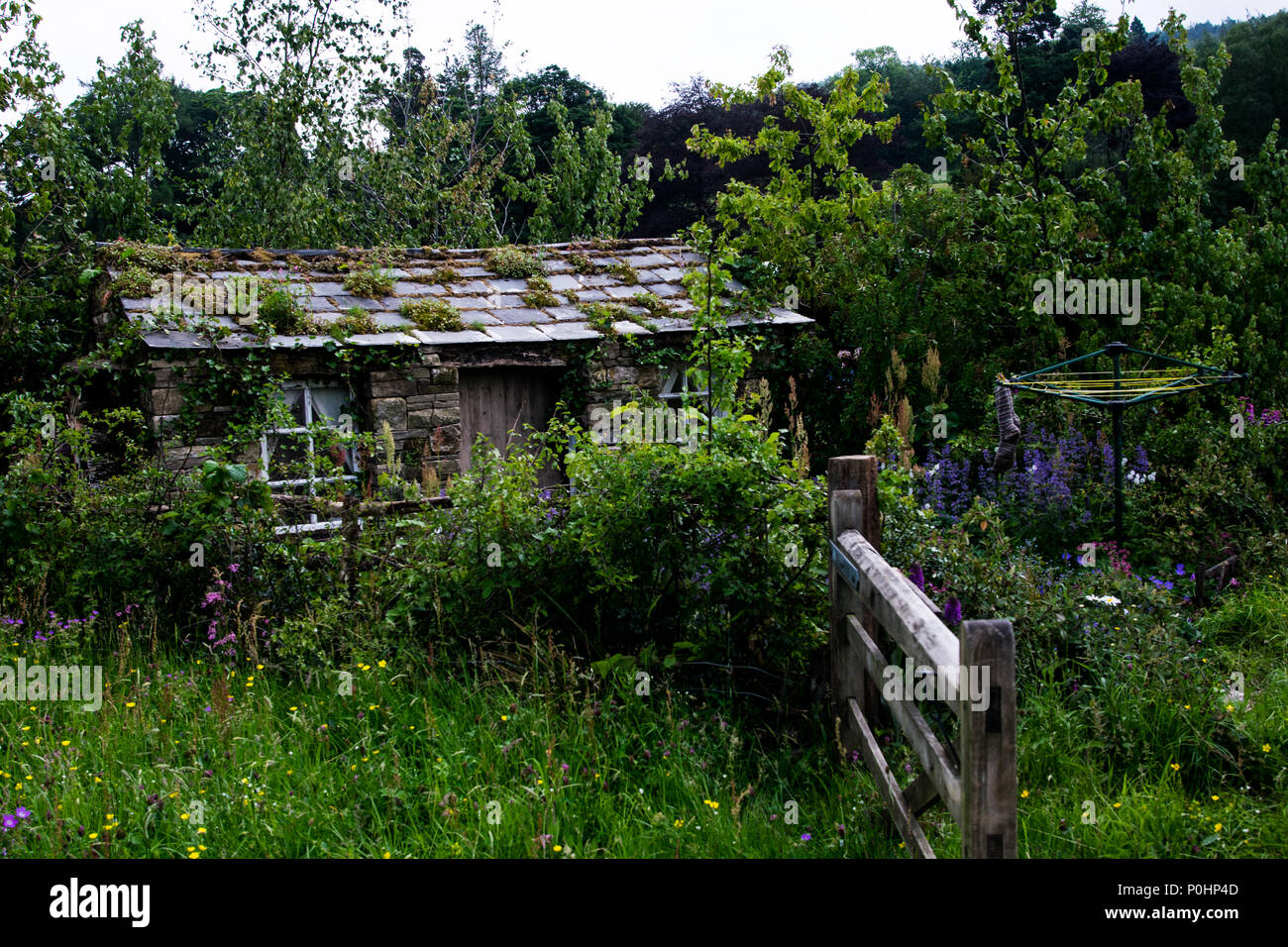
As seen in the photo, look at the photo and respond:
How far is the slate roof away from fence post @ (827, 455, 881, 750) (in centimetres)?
589

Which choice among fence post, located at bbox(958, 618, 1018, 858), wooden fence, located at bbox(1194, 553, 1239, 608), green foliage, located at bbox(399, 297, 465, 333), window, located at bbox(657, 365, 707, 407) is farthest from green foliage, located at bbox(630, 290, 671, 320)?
fence post, located at bbox(958, 618, 1018, 858)

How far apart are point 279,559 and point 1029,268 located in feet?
24.9

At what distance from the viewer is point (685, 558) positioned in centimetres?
464

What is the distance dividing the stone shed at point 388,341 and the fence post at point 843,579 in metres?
4.69

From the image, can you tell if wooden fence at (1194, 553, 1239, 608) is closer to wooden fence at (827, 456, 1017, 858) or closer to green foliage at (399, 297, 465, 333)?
wooden fence at (827, 456, 1017, 858)

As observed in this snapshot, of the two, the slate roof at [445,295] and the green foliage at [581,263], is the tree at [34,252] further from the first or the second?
the green foliage at [581,263]

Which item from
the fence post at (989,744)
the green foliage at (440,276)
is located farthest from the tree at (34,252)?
the fence post at (989,744)

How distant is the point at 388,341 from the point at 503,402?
1540 millimetres

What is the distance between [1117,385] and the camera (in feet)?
21.7

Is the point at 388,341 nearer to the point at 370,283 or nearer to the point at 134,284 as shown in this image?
the point at 370,283

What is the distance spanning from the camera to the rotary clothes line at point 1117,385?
612 centimetres

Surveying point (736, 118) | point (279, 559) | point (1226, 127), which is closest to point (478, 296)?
point (279, 559)

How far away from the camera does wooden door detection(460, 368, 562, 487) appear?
10.0 m

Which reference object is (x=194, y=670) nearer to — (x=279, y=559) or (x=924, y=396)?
(x=279, y=559)
